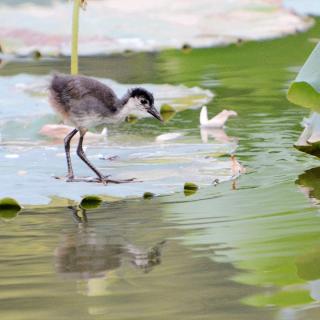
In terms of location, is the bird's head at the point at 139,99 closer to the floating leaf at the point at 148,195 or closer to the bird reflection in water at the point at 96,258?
the floating leaf at the point at 148,195

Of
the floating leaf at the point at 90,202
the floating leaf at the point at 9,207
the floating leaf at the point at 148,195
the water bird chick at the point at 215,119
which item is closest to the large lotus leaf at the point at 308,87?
the floating leaf at the point at 148,195

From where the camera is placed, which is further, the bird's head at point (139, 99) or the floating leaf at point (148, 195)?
the bird's head at point (139, 99)

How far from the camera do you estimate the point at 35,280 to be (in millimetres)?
3045

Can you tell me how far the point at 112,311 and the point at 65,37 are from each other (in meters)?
6.57

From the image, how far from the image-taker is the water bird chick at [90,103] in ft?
15.3

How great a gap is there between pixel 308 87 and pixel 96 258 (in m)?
1.14

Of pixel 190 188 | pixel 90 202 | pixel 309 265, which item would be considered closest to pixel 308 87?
pixel 190 188

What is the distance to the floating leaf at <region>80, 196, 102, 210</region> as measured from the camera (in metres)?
4.00

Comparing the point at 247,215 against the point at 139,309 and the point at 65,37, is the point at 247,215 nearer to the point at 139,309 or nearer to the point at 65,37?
the point at 139,309

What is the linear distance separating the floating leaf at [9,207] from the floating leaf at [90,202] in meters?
0.22

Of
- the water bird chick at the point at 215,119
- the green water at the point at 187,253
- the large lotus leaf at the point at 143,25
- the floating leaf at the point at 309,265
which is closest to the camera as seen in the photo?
the green water at the point at 187,253

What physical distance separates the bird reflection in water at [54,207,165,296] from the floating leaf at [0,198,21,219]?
0.30 m

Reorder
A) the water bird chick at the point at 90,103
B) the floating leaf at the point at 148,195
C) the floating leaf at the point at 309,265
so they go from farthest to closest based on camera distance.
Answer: the water bird chick at the point at 90,103, the floating leaf at the point at 148,195, the floating leaf at the point at 309,265

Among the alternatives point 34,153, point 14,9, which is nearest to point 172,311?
point 34,153
